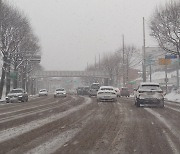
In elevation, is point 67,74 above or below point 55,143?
above

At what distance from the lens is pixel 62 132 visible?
12.7m

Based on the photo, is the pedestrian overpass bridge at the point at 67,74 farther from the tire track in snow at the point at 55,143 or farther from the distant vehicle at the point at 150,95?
the tire track in snow at the point at 55,143

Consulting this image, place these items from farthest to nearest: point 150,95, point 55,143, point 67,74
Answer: point 67,74 → point 150,95 → point 55,143

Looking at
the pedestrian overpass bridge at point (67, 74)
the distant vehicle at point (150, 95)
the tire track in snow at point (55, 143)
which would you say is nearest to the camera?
the tire track in snow at point (55, 143)

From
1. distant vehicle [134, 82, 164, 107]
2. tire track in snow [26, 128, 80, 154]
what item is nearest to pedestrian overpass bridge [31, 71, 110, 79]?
distant vehicle [134, 82, 164, 107]

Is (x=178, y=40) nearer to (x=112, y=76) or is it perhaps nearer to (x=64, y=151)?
(x=64, y=151)

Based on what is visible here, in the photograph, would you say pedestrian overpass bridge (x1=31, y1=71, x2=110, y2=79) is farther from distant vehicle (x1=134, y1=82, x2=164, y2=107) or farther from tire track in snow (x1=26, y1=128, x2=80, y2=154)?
tire track in snow (x1=26, y1=128, x2=80, y2=154)

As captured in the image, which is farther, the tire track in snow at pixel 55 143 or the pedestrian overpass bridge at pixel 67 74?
the pedestrian overpass bridge at pixel 67 74

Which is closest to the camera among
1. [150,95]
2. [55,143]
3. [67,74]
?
[55,143]

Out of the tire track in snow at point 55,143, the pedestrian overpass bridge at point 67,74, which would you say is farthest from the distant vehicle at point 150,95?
the pedestrian overpass bridge at point 67,74

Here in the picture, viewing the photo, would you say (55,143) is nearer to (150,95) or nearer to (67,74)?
(150,95)

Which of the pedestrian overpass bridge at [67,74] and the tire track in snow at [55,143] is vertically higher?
the pedestrian overpass bridge at [67,74]

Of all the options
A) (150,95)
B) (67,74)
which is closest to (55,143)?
(150,95)

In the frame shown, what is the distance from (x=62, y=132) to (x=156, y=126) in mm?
3911
